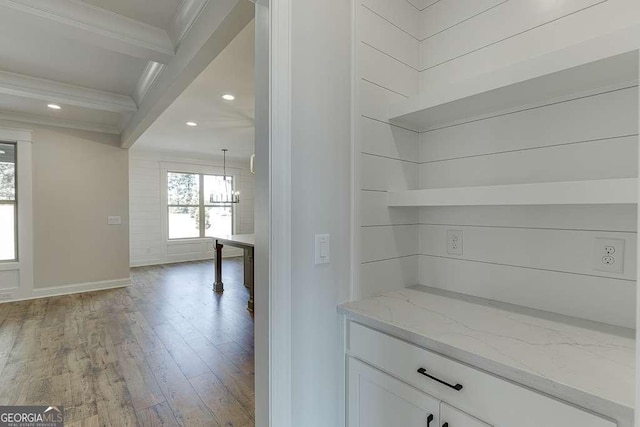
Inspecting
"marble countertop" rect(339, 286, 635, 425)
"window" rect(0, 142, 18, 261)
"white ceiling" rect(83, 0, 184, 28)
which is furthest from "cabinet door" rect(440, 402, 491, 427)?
"window" rect(0, 142, 18, 261)

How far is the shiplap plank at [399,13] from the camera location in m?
1.45

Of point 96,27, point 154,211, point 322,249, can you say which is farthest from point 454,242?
point 154,211

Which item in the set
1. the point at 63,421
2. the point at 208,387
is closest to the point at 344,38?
the point at 208,387

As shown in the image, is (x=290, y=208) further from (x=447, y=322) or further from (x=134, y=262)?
(x=134, y=262)

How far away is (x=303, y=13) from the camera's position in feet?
3.86

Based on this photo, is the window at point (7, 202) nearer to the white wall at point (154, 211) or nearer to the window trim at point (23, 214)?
the window trim at point (23, 214)

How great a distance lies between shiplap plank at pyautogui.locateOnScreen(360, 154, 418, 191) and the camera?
1377 millimetres

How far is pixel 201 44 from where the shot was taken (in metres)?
1.97

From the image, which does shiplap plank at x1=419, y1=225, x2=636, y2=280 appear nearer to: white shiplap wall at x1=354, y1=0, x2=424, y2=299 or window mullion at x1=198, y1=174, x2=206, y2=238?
white shiplap wall at x1=354, y1=0, x2=424, y2=299

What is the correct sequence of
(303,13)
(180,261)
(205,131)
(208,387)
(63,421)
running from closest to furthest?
(303,13), (63,421), (208,387), (205,131), (180,261)

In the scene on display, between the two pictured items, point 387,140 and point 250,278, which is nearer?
point 387,140

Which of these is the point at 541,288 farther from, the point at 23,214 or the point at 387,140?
the point at 23,214

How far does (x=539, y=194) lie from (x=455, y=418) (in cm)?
78

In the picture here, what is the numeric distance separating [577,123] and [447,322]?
0.90 metres
